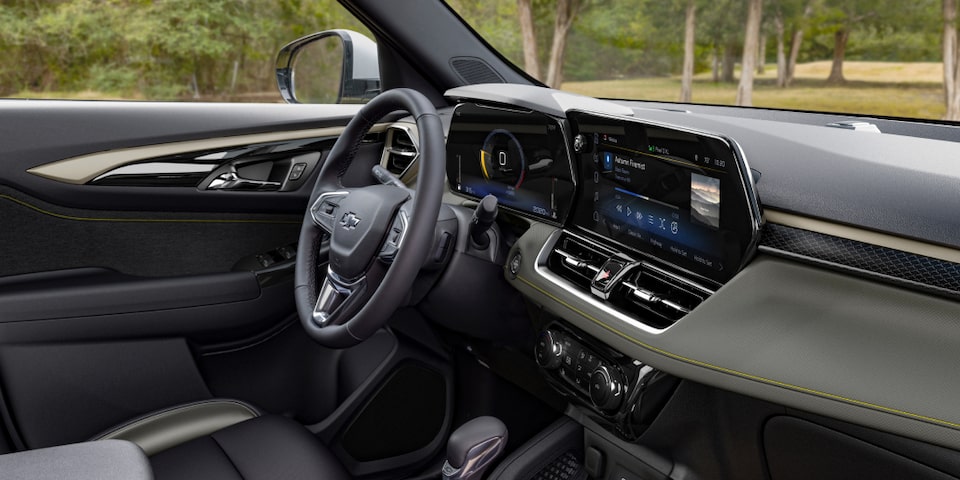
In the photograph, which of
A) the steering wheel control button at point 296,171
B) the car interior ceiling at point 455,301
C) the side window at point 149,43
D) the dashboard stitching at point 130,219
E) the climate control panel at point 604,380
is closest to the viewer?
the car interior ceiling at point 455,301

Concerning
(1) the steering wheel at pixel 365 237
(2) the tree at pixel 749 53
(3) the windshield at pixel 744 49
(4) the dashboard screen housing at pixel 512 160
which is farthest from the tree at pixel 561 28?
(1) the steering wheel at pixel 365 237

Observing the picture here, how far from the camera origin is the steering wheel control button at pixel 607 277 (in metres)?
1.40

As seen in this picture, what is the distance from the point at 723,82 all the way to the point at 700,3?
1.40 ft

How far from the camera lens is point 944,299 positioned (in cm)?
96

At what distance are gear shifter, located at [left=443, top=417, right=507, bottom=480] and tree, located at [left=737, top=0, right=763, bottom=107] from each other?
1.05 meters

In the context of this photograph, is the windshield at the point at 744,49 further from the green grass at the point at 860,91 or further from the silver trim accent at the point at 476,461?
the silver trim accent at the point at 476,461

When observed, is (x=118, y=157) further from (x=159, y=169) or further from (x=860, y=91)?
(x=860, y=91)

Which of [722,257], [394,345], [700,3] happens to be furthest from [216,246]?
[700,3]

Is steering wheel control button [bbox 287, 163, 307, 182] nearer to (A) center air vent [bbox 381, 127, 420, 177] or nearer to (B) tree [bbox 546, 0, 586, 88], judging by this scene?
(A) center air vent [bbox 381, 127, 420, 177]

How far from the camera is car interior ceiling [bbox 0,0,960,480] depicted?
1081 millimetres

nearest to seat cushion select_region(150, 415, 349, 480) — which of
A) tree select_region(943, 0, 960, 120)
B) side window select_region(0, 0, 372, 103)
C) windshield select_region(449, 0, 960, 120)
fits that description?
windshield select_region(449, 0, 960, 120)

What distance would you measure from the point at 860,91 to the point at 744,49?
422mm

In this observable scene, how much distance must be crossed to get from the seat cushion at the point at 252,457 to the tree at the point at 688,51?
133cm

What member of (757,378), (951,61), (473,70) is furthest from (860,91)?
(473,70)
